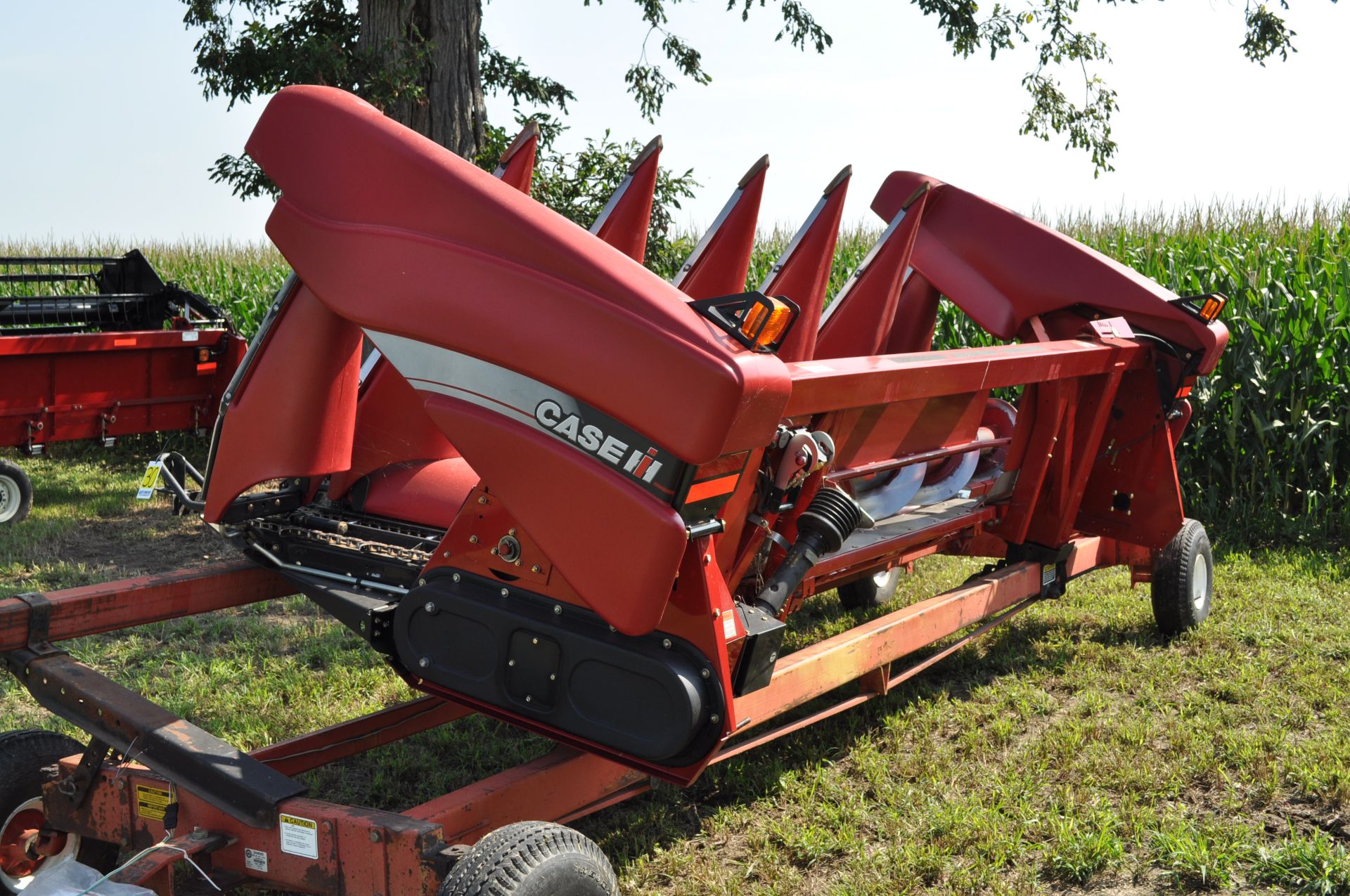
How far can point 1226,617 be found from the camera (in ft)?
18.7

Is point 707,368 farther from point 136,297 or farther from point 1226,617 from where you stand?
point 136,297

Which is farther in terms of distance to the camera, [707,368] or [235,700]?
[235,700]

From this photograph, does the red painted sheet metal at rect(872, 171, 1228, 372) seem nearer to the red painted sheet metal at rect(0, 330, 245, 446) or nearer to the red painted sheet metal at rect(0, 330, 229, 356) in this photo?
the red painted sheet metal at rect(0, 330, 245, 446)

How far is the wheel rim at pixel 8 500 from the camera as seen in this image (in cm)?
827

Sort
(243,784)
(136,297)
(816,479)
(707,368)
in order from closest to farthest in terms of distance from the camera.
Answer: (707,368) < (243,784) < (816,479) < (136,297)

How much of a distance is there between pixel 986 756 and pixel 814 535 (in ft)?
4.95

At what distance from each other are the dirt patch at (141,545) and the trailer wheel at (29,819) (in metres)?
3.84

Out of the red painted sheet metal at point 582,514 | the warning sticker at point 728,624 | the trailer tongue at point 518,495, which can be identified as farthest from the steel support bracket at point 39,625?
the warning sticker at point 728,624

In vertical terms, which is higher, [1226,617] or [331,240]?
[331,240]

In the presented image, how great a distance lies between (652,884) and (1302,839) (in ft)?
6.28

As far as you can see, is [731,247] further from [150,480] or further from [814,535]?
[150,480]

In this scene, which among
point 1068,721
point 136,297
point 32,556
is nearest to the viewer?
point 1068,721

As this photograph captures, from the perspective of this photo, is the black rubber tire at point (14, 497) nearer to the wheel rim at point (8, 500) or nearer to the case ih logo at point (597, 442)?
the wheel rim at point (8, 500)

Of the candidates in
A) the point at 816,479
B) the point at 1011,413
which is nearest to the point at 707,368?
the point at 816,479
